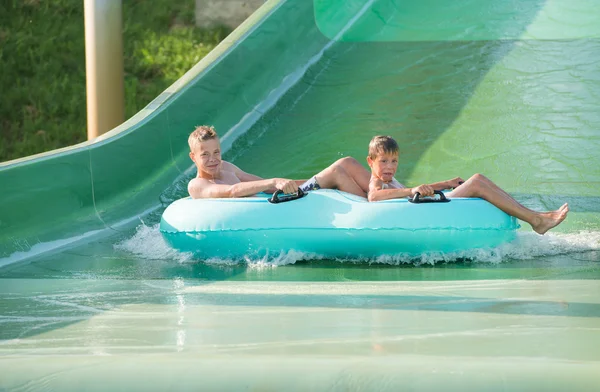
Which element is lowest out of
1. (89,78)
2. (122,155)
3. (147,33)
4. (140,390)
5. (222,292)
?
(140,390)

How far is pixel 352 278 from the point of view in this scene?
363 cm

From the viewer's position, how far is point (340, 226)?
12.7ft

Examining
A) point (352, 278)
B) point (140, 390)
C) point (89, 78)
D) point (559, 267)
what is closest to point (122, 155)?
point (89, 78)

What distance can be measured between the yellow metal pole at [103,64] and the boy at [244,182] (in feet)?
7.43

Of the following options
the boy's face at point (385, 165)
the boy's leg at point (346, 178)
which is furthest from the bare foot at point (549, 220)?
the boy's leg at point (346, 178)

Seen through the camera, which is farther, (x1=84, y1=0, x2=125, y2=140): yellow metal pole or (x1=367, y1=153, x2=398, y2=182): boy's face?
(x1=84, y1=0, x2=125, y2=140): yellow metal pole

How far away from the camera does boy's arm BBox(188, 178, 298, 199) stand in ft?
13.1

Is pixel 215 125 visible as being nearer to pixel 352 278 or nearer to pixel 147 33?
pixel 352 278

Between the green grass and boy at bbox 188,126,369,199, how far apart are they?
4051mm

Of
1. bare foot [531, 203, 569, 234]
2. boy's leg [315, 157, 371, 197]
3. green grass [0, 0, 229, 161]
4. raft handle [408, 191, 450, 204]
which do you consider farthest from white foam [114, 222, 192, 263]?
green grass [0, 0, 229, 161]

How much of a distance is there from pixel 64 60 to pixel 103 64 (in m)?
2.48

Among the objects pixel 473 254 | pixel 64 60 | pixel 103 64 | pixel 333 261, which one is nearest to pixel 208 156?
pixel 333 261

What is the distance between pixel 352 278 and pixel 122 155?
6.38 ft

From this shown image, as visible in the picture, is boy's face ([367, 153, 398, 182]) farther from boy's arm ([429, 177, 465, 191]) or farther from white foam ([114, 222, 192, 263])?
white foam ([114, 222, 192, 263])
